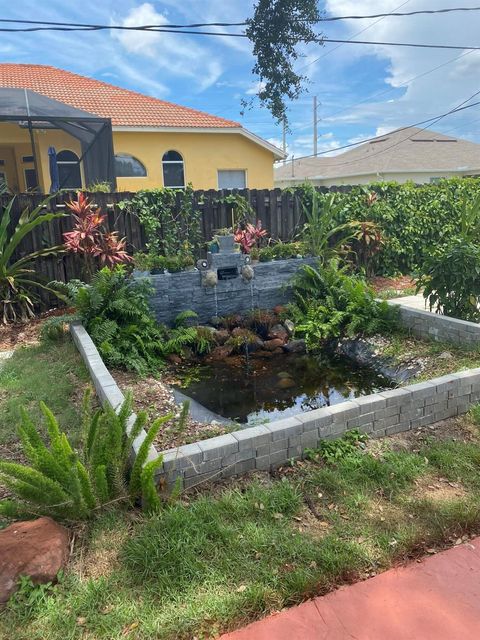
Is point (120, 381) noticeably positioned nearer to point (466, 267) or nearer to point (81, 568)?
point (81, 568)

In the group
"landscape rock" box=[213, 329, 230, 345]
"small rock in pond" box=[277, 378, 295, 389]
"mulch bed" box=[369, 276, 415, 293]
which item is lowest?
"small rock in pond" box=[277, 378, 295, 389]

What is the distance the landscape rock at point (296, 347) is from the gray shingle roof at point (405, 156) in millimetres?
17026

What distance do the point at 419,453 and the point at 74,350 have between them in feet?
11.7

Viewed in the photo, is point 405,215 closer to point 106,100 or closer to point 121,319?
point 121,319

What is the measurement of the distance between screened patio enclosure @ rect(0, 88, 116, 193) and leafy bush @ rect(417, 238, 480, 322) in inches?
302

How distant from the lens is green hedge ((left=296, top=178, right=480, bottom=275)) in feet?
29.0

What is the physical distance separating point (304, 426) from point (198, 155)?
1355cm

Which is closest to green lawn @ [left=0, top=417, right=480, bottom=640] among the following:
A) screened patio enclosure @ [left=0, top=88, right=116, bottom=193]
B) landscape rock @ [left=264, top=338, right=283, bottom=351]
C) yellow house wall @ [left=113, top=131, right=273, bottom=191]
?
landscape rock @ [left=264, top=338, right=283, bottom=351]

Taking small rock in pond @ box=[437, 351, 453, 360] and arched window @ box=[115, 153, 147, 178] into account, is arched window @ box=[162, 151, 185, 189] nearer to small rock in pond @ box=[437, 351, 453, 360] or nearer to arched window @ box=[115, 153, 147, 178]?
arched window @ box=[115, 153, 147, 178]

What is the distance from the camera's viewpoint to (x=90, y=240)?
6.38 metres

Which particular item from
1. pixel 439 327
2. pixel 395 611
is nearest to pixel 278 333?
pixel 439 327

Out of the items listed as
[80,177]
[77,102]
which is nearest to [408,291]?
[80,177]

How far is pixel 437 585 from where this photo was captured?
6.78 feet

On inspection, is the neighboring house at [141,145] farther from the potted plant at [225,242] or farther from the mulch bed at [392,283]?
the potted plant at [225,242]
